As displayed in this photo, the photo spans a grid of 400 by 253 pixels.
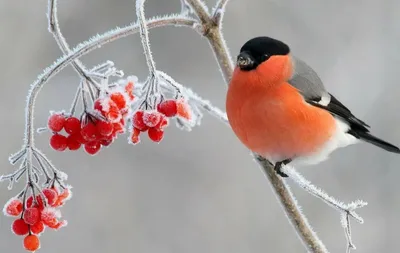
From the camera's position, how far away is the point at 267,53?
4.65 feet

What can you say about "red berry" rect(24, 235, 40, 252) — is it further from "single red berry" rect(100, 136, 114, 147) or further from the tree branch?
the tree branch

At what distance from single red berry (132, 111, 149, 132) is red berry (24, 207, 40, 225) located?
0.22 meters

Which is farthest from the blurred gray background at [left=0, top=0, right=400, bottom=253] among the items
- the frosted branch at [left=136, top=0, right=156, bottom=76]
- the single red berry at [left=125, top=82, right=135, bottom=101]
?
the frosted branch at [left=136, top=0, right=156, bottom=76]

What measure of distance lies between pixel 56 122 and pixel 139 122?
145mm

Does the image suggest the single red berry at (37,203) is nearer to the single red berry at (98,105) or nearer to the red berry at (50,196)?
the red berry at (50,196)

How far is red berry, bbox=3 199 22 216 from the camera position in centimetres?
105

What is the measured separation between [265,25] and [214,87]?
0.57 m

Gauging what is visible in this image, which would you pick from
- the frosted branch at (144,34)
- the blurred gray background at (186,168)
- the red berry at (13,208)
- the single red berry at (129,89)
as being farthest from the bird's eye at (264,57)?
the blurred gray background at (186,168)

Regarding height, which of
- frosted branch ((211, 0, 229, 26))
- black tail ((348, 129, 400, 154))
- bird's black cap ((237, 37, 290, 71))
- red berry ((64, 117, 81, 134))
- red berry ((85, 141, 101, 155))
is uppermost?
bird's black cap ((237, 37, 290, 71))

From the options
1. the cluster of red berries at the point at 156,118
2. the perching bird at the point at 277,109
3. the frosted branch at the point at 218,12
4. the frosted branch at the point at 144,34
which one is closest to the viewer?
the frosted branch at the point at 144,34

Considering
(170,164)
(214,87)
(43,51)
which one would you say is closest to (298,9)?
(214,87)

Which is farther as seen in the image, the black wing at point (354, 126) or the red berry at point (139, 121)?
the black wing at point (354, 126)

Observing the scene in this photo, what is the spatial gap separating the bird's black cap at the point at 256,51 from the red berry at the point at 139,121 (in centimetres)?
39

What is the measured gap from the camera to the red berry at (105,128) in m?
1.02
